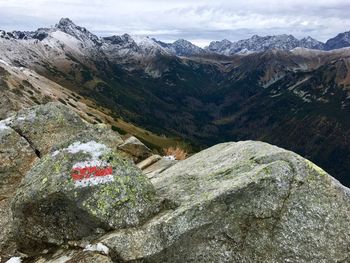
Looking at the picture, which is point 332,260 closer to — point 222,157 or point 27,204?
point 222,157

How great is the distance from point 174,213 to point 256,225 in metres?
2.91

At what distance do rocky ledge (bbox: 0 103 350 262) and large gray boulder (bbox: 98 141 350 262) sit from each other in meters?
0.03

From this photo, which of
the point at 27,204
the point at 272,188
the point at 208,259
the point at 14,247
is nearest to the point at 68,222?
the point at 27,204

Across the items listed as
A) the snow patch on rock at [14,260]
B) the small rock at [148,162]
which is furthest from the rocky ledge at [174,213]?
the small rock at [148,162]

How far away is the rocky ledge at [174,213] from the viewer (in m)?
15.0

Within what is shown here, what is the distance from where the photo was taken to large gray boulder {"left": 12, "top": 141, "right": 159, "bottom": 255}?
52.0ft

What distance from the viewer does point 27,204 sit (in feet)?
53.2

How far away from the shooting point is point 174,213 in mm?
15773

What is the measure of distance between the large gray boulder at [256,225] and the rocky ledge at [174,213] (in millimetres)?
34

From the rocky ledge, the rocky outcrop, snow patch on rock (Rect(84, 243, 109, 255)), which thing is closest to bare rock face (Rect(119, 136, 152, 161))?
the rocky outcrop

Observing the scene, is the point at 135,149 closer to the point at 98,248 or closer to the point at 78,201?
the point at 78,201

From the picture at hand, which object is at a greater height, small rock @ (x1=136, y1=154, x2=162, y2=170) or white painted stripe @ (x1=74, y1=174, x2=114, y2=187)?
white painted stripe @ (x1=74, y1=174, x2=114, y2=187)

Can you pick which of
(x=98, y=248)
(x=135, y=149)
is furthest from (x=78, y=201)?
(x=135, y=149)

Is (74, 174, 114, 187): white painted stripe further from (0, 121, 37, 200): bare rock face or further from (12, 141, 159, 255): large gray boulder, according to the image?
(0, 121, 37, 200): bare rock face
